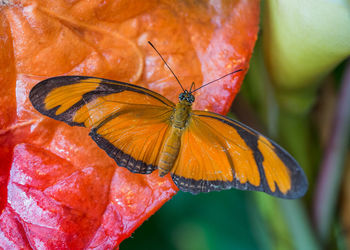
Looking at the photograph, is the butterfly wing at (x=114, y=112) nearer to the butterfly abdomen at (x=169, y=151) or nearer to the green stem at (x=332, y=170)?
the butterfly abdomen at (x=169, y=151)

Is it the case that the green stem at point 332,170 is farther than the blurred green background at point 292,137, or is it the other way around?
the green stem at point 332,170

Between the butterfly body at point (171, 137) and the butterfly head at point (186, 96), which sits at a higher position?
the butterfly head at point (186, 96)

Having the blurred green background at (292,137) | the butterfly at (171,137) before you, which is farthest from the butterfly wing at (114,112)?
the blurred green background at (292,137)

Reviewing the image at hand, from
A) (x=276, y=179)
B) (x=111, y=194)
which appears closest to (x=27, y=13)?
(x=111, y=194)

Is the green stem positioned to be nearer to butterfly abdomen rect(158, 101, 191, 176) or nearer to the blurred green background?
the blurred green background

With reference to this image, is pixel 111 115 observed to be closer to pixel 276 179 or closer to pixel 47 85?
pixel 47 85

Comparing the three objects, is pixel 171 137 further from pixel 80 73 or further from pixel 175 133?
pixel 80 73

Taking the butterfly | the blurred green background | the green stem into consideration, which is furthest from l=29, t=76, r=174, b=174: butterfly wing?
the green stem

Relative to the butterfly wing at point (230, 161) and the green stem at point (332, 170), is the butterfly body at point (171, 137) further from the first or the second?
the green stem at point (332, 170)

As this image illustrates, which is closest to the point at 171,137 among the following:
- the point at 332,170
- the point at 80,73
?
the point at 80,73
